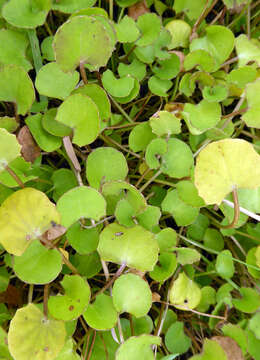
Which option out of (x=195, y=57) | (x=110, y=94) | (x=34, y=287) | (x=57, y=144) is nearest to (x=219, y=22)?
(x=195, y=57)

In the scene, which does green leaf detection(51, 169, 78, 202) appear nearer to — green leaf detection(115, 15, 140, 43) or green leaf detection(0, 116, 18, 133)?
green leaf detection(0, 116, 18, 133)

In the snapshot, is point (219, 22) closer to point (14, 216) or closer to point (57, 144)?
point (57, 144)

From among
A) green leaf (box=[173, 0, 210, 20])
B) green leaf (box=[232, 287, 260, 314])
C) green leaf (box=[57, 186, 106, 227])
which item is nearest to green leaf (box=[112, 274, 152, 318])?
green leaf (box=[57, 186, 106, 227])

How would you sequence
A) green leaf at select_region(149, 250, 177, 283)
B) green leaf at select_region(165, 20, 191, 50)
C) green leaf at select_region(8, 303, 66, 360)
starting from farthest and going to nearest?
green leaf at select_region(165, 20, 191, 50) → green leaf at select_region(149, 250, 177, 283) → green leaf at select_region(8, 303, 66, 360)

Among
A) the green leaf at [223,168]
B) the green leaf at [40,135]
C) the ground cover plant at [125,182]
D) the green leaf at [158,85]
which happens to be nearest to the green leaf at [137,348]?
the ground cover plant at [125,182]

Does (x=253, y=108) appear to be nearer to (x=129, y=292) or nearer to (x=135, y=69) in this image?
(x=135, y=69)

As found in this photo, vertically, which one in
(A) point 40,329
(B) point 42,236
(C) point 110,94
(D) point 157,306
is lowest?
(D) point 157,306
